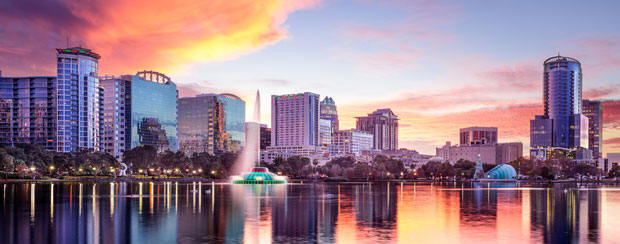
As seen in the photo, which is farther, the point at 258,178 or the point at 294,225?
the point at 258,178

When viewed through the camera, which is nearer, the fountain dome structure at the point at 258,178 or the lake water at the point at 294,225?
the lake water at the point at 294,225

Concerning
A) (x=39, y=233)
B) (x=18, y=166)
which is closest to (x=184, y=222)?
(x=39, y=233)

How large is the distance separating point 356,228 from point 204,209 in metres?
21.6

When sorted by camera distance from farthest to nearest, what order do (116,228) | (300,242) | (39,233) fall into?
(116,228) → (39,233) → (300,242)

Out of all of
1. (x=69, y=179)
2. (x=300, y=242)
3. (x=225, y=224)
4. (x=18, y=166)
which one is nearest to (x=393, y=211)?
(x=225, y=224)

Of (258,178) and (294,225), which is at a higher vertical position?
(294,225)

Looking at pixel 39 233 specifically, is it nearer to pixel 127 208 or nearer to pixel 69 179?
pixel 127 208

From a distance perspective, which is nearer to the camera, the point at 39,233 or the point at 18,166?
the point at 39,233

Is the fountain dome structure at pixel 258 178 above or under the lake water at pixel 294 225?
under

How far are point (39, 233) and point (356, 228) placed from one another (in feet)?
71.5

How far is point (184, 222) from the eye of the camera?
140 ft

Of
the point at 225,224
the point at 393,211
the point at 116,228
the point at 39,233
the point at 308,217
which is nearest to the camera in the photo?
the point at 39,233

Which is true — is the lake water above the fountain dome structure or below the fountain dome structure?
above

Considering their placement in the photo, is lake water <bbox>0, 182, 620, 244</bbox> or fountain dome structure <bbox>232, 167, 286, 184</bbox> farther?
fountain dome structure <bbox>232, 167, 286, 184</bbox>
